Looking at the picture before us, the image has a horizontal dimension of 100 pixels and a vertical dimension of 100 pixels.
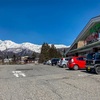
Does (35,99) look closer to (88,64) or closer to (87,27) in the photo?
(88,64)

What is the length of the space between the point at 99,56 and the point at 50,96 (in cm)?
1235

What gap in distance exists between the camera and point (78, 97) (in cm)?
934

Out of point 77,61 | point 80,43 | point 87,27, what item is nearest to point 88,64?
point 77,61

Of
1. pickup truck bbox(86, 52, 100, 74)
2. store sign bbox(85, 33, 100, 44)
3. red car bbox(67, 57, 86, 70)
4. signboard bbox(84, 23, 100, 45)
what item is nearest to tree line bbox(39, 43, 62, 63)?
store sign bbox(85, 33, 100, 44)

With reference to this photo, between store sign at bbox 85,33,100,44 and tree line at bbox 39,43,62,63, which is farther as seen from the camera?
tree line at bbox 39,43,62,63

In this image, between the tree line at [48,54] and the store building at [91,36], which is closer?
the store building at [91,36]

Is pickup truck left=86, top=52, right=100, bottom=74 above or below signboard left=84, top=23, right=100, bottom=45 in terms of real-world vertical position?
below

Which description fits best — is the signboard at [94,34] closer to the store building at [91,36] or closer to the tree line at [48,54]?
the store building at [91,36]

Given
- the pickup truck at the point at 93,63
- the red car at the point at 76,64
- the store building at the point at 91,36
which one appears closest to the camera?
the pickup truck at the point at 93,63

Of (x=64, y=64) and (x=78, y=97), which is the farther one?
(x=64, y=64)

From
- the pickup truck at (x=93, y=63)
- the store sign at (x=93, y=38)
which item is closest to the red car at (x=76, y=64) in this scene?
the pickup truck at (x=93, y=63)

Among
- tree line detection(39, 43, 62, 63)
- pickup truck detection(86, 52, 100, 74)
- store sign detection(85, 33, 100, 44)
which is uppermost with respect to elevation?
tree line detection(39, 43, 62, 63)

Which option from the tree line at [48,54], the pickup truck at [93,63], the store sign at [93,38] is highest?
the tree line at [48,54]

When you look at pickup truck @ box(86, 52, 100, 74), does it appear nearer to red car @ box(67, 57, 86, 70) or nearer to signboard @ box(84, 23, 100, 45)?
red car @ box(67, 57, 86, 70)
